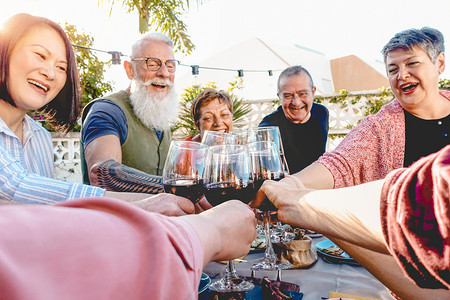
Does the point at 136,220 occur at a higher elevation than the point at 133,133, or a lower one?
lower

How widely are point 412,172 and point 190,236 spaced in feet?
1.21

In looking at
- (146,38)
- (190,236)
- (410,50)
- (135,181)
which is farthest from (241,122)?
(190,236)

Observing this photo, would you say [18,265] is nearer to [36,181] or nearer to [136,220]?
[136,220]

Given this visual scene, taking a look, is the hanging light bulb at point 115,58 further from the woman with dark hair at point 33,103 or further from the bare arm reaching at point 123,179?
the bare arm reaching at point 123,179

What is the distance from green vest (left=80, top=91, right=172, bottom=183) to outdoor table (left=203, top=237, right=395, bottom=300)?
5.48 feet

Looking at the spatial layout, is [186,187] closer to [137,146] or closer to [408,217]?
[408,217]

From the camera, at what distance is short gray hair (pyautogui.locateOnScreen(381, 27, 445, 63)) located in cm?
221

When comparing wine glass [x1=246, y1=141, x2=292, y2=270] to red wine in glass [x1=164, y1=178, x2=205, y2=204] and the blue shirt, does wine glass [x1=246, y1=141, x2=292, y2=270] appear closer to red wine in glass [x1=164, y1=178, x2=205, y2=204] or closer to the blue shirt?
red wine in glass [x1=164, y1=178, x2=205, y2=204]

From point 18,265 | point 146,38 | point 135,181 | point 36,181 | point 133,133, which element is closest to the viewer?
point 18,265

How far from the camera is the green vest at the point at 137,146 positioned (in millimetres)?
2740

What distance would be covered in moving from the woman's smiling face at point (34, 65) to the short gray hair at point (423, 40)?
7.70 feet

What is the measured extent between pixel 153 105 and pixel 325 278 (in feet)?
7.45

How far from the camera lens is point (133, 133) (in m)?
2.82

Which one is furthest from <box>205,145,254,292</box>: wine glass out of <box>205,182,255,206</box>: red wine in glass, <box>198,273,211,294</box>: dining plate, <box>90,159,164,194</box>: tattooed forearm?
<box>90,159,164,194</box>: tattooed forearm
